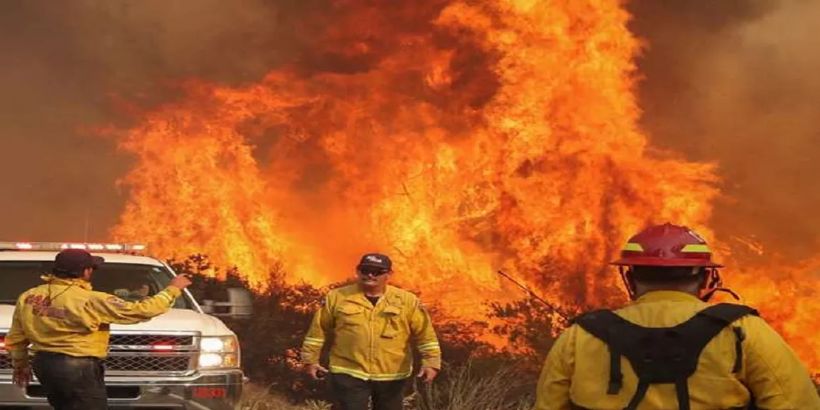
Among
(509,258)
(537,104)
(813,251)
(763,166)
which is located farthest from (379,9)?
(813,251)

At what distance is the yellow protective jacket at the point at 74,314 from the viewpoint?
5.91 metres

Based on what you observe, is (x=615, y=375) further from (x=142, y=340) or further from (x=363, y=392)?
(x=142, y=340)

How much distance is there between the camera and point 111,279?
27.9ft

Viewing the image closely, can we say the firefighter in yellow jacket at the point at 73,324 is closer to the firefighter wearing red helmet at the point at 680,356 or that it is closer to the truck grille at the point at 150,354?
the truck grille at the point at 150,354

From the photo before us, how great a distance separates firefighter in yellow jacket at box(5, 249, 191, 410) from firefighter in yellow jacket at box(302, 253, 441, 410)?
1300mm

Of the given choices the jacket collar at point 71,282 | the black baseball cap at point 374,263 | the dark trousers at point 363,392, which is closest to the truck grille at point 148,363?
the dark trousers at point 363,392

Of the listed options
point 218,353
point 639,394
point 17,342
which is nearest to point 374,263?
point 218,353

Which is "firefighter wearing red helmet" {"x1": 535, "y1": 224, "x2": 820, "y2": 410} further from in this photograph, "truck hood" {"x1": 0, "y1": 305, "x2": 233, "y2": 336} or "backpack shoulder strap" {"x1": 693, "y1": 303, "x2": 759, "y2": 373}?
"truck hood" {"x1": 0, "y1": 305, "x2": 233, "y2": 336}

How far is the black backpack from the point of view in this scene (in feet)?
8.44

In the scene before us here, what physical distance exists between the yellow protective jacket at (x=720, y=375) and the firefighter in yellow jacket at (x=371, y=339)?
166 inches

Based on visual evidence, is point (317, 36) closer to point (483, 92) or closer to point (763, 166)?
point (483, 92)

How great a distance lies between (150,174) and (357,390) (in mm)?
13224

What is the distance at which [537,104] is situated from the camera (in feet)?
56.6

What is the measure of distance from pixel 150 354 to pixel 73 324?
1.38 m
